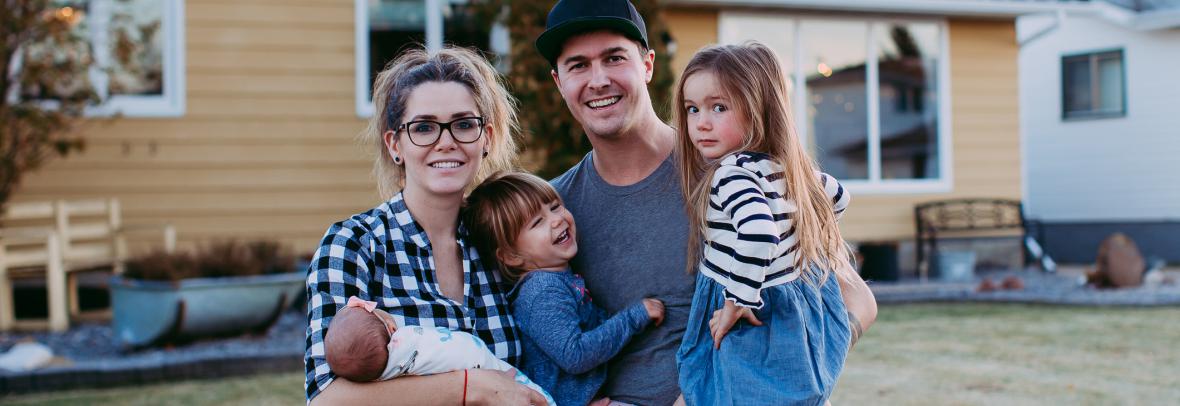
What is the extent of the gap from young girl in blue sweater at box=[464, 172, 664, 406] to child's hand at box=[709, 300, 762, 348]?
0.65ft

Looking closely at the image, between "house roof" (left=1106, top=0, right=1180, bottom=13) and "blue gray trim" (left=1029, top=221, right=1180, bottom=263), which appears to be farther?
"house roof" (left=1106, top=0, right=1180, bottom=13)

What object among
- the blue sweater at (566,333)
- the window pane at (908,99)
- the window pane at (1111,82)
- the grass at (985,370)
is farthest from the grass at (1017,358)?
the window pane at (1111,82)

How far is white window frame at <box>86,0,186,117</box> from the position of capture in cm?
869

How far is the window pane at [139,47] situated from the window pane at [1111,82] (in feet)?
45.0

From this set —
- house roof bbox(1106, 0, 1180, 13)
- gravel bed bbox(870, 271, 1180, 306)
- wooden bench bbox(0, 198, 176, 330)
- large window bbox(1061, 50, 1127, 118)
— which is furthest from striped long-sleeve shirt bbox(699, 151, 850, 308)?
large window bbox(1061, 50, 1127, 118)

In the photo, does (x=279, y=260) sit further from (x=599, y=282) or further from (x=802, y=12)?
(x=802, y=12)

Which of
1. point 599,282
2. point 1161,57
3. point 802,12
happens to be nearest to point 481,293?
point 599,282

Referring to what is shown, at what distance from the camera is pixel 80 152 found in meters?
8.38

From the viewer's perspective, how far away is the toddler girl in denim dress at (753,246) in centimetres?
228

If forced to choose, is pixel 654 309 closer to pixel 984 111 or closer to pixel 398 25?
pixel 398 25

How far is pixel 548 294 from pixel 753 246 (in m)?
0.53

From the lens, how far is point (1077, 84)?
16188 millimetres

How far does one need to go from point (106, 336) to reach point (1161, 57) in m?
14.7

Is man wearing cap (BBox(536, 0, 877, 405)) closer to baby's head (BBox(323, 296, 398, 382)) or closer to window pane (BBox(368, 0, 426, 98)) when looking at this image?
baby's head (BBox(323, 296, 398, 382))
